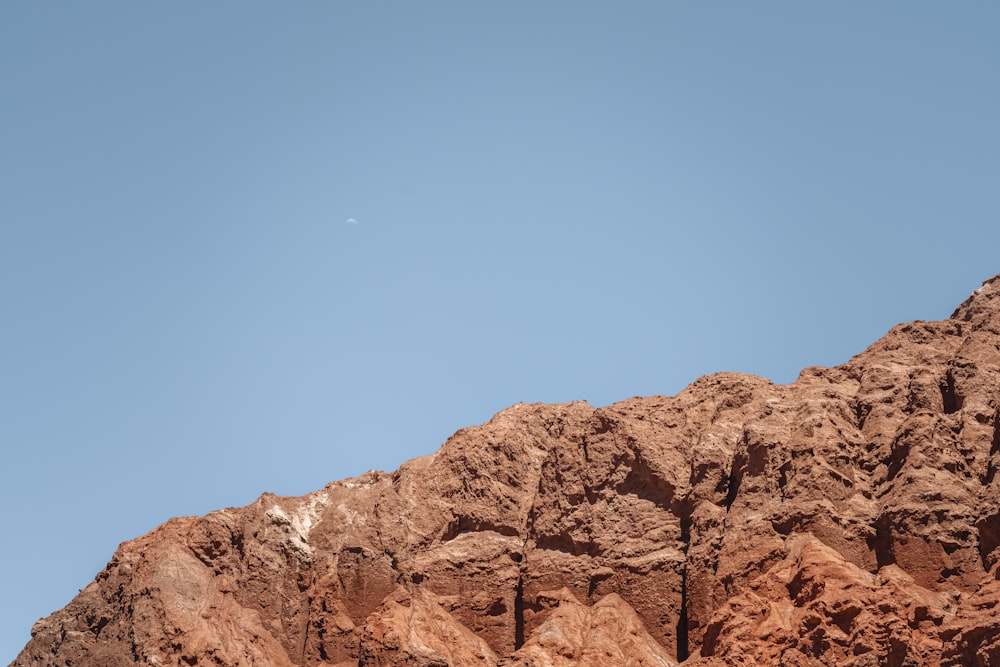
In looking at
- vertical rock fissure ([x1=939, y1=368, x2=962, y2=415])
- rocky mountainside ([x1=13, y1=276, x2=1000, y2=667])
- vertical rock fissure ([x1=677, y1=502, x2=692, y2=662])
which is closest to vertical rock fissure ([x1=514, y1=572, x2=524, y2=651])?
rocky mountainside ([x1=13, y1=276, x2=1000, y2=667])

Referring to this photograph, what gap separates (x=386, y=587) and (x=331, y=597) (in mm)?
2152

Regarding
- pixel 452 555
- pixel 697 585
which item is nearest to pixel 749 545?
pixel 697 585

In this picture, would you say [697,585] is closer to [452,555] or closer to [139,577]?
[452,555]

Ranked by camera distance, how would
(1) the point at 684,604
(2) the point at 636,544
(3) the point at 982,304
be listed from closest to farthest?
(1) the point at 684,604 < (2) the point at 636,544 < (3) the point at 982,304

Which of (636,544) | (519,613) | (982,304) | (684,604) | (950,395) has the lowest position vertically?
(684,604)

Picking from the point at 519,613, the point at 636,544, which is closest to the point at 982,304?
the point at 636,544

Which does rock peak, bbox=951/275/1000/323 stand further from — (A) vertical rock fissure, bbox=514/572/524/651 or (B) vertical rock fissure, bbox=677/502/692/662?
(A) vertical rock fissure, bbox=514/572/524/651

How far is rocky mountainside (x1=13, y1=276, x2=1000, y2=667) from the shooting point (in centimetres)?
6188

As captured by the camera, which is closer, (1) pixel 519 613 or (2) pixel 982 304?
(1) pixel 519 613

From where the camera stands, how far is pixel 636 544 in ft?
223

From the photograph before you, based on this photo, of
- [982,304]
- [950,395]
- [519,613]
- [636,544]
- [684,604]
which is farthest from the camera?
[982,304]

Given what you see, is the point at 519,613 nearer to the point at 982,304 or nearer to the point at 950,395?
the point at 950,395

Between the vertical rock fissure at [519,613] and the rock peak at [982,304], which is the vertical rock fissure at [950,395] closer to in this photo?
the rock peak at [982,304]

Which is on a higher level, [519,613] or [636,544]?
[636,544]
